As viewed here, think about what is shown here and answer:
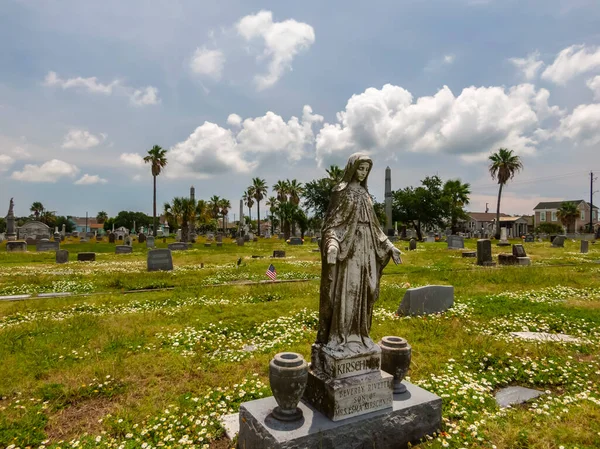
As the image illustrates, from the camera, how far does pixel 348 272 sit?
441cm

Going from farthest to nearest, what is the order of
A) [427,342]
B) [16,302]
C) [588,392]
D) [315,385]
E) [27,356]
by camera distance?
[16,302], [427,342], [27,356], [588,392], [315,385]

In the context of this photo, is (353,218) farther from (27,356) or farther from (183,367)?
(27,356)

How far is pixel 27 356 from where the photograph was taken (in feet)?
23.1

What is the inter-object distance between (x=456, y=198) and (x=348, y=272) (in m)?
60.3

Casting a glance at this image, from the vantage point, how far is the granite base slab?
3.82 meters

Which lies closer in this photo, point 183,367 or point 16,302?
point 183,367

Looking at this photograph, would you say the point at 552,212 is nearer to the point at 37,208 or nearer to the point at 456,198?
the point at 456,198

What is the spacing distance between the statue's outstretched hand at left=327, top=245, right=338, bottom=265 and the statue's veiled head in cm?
80

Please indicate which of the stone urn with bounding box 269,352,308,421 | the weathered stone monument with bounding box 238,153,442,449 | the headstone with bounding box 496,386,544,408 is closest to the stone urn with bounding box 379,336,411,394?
the weathered stone monument with bounding box 238,153,442,449

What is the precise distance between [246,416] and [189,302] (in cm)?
803

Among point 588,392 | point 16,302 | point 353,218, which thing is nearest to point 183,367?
point 353,218

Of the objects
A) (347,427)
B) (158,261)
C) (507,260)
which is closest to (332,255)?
(347,427)

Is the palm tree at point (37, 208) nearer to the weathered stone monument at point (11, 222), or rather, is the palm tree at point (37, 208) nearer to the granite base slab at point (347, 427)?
the weathered stone monument at point (11, 222)

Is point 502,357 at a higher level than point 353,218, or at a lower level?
lower
